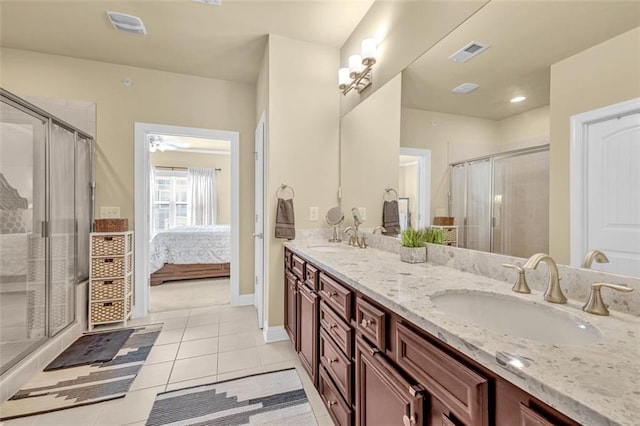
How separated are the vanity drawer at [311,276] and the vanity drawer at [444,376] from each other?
2.71 feet

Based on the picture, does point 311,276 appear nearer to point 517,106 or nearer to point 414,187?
point 414,187

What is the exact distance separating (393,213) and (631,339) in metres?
1.38

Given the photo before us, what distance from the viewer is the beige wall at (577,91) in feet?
2.57

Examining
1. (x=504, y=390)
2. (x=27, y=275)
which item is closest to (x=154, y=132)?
(x=27, y=275)

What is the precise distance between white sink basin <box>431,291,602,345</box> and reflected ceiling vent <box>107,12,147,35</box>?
10.1ft

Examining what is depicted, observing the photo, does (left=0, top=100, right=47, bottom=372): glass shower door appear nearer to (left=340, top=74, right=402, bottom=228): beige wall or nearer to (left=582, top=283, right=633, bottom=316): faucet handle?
(left=340, top=74, right=402, bottom=228): beige wall

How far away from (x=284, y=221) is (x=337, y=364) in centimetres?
132

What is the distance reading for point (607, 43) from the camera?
0.84m

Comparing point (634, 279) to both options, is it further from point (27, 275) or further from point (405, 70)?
point (27, 275)

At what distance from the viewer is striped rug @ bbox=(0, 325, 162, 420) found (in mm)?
1654

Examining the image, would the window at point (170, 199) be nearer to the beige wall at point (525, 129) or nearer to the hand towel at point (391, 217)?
the hand towel at point (391, 217)

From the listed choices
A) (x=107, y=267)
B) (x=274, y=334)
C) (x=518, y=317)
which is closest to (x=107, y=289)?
(x=107, y=267)

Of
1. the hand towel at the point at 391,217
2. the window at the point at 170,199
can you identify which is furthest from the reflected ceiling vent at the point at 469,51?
the window at the point at 170,199

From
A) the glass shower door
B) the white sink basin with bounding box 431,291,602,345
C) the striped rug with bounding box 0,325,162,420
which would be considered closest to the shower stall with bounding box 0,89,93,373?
the glass shower door
